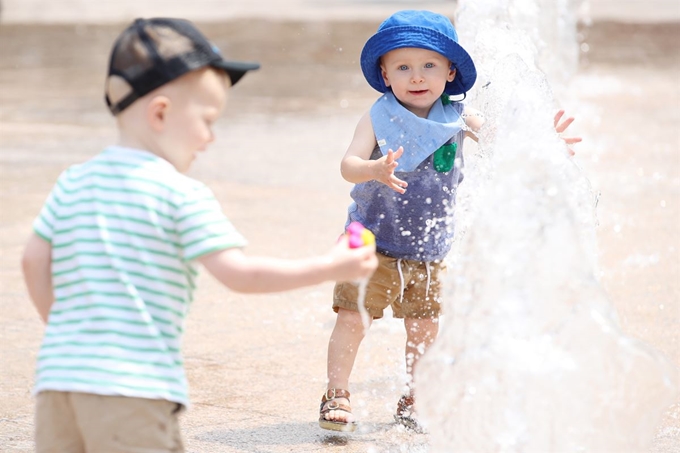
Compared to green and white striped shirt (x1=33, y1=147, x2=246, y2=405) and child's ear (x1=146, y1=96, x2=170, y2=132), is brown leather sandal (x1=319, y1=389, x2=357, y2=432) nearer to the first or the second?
green and white striped shirt (x1=33, y1=147, x2=246, y2=405)

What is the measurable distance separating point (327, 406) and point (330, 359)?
16 cm

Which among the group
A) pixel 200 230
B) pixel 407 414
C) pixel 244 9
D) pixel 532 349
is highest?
pixel 244 9

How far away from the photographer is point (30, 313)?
170 inches

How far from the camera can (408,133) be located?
328 centimetres

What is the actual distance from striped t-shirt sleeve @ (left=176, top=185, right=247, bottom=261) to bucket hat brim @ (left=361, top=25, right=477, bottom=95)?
143cm

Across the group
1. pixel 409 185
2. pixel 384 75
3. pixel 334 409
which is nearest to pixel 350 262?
pixel 334 409

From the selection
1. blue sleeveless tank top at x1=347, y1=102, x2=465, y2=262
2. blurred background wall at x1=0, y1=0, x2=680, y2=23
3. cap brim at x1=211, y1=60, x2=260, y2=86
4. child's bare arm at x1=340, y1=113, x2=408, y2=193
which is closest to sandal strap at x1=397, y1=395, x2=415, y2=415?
blue sleeveless tank top at x1=347, y1=102, x2=465, y2=262

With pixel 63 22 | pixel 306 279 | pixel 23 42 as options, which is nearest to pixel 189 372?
pixel 306 279

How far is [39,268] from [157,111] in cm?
36

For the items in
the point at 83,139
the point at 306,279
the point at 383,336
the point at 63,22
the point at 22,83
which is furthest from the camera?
the point at 63,22

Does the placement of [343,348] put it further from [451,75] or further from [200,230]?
[200,230]

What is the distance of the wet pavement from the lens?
132 inches

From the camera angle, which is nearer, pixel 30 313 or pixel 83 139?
pixel 30 313

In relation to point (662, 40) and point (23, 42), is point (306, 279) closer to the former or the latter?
point (23, 42)
